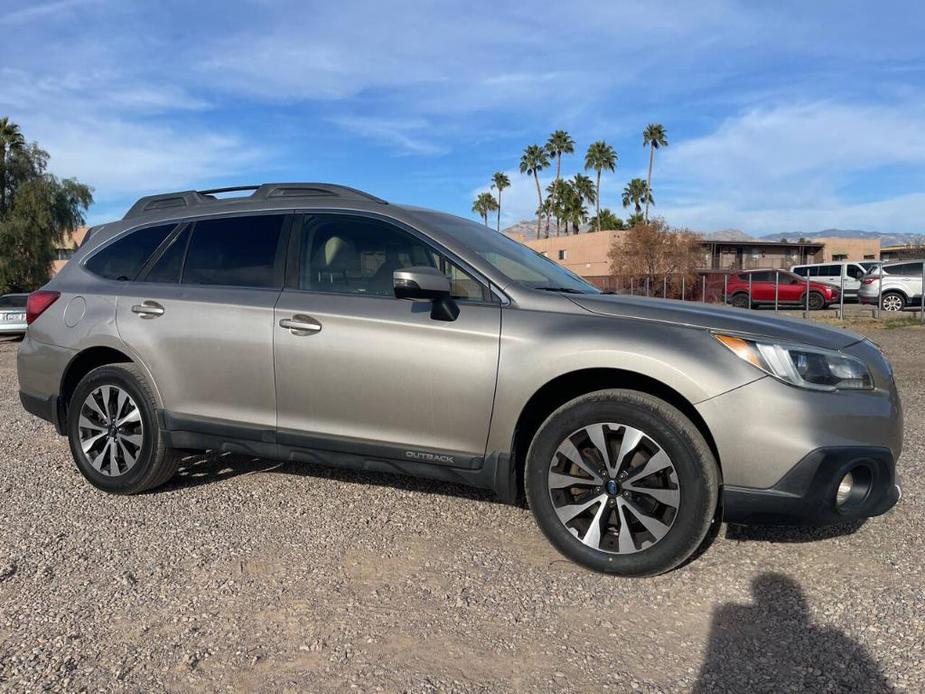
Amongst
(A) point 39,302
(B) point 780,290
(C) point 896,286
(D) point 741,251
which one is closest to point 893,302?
(C) point 896,286

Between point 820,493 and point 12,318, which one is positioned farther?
point 12,318

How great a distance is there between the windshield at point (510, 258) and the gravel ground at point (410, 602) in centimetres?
133

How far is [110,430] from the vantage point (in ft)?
14.6

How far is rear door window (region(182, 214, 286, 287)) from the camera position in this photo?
4180 millimetres

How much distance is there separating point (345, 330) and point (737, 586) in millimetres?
2193

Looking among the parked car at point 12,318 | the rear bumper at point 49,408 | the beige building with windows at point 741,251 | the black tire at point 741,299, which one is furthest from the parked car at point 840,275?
the rear bumper at point 49,408

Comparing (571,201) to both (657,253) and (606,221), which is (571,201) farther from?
(657,253)

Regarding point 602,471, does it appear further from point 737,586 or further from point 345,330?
point 345,330

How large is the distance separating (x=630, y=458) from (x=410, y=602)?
112 centimetres

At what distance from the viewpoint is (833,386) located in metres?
3.11

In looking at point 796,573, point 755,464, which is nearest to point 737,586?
point 796,573

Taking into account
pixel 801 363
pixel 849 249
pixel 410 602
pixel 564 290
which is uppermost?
pixel 849 249

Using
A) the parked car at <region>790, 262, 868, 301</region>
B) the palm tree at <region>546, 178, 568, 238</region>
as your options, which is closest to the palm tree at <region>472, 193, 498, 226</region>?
the palm tree at <region>546, 178, 568, 238</region>

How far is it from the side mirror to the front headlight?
4.06 ft
